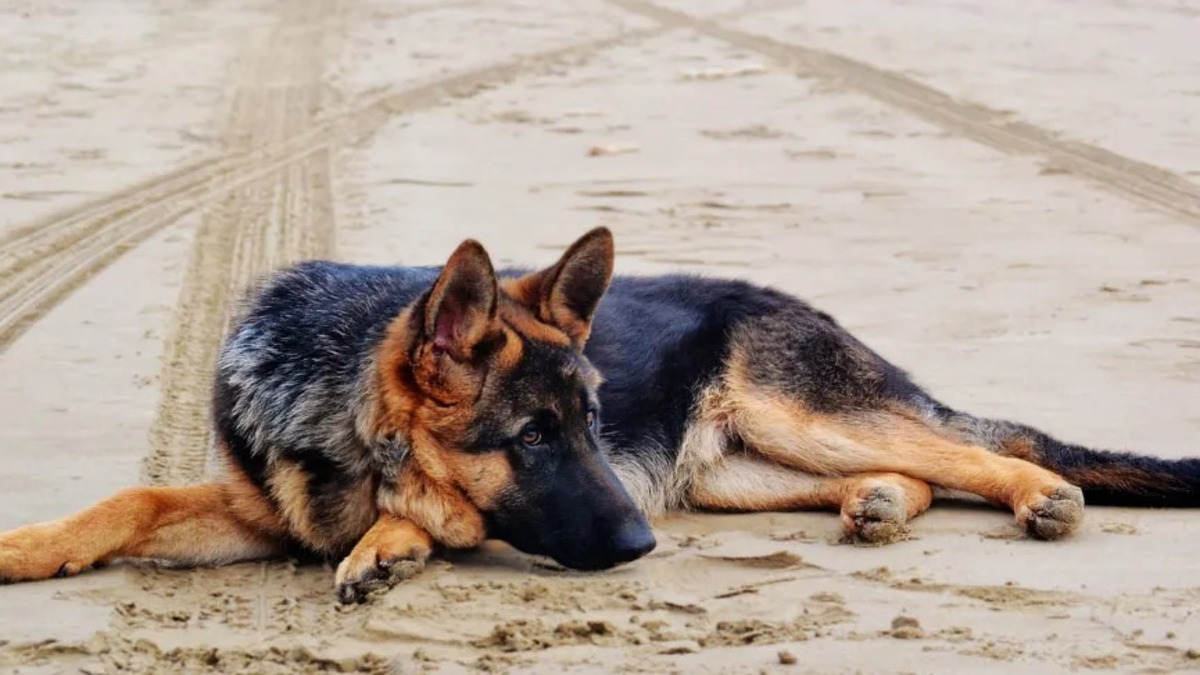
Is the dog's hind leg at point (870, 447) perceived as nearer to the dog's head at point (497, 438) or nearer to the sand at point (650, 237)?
the sand at point (650, 237)

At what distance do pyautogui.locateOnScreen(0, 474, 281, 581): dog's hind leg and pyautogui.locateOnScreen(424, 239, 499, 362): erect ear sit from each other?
807mm

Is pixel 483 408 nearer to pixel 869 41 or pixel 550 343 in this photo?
pixel 550 343

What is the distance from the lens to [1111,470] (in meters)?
5.95

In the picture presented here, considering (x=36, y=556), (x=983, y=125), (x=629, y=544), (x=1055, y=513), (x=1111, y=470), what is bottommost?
(x=36, y=556)

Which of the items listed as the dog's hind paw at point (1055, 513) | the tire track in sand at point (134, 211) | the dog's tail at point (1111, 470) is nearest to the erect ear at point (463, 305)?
the dog's hind paw at point (1055, 513)

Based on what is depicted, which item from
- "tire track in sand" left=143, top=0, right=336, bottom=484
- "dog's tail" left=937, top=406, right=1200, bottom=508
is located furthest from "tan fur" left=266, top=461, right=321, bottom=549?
"dog's tail" left=937, top=406, right=1200, bottom=508

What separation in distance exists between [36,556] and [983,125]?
8973 millimetres

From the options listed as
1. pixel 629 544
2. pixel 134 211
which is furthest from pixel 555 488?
pixel 134 211

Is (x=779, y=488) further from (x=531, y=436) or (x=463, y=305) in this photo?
(x=463, y=305)

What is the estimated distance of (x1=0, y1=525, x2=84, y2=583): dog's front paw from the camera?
A: 5.14 meters

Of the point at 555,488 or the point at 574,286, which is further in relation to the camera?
the point at 574,286

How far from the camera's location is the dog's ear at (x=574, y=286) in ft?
18.2

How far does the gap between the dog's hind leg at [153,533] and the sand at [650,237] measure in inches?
3.1

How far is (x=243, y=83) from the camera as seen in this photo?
46.6 ft
